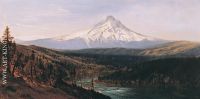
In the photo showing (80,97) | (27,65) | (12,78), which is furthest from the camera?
(27,65)

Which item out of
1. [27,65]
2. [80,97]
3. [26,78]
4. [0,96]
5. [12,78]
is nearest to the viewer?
[0,96]

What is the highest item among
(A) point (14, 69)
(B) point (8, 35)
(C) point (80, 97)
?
(B) point (8, 35)

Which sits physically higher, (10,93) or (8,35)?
(8,35)

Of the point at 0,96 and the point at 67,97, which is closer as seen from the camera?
the point at 0,96

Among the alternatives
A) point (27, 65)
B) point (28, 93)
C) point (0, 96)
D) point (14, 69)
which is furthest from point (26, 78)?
point (27, 65)

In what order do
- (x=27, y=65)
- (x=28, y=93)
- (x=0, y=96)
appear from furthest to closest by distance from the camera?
1. (x=27, y=65)
2. (x=28, y=93)
3. (x=0, y=96)

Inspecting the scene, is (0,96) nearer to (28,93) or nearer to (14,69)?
(28,93)

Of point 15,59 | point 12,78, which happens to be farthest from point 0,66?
point 15,59

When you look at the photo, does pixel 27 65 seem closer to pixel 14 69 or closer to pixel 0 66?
pixel 14 69

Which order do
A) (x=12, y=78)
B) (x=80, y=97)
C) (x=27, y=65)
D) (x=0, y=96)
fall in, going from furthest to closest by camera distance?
(x=27, y=65)
(x=80, y=97)
(x=12, y=78)
(x=0, y=96)
